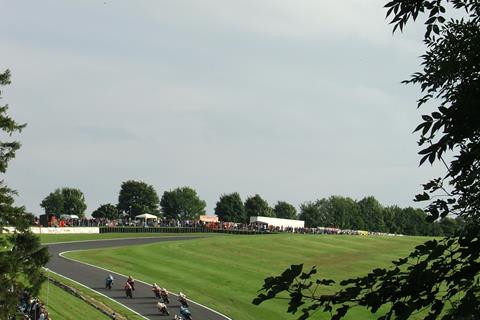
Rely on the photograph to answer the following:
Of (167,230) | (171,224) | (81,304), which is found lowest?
(81,304)

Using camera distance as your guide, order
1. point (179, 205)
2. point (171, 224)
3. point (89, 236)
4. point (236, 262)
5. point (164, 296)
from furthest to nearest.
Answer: point (179, 205) < point (171, 224) < point (89, 236) < point (236, 262) < point (164, 296)

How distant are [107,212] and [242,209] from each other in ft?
103

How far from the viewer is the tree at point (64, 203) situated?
144 m

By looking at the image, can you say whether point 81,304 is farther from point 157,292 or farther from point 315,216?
point 315,216

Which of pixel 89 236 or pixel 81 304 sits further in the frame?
pixel 89 236

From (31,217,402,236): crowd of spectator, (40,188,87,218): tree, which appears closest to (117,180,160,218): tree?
(40,188,87,218): tree

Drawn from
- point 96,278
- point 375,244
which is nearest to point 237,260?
point 96,278

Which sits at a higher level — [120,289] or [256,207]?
[256,207]

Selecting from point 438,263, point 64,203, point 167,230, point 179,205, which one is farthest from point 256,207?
point 438,263

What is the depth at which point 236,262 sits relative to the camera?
51.1 m

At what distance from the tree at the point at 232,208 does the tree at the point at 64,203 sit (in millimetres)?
31589

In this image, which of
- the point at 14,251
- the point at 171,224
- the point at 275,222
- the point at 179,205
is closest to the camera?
the point at 14,251

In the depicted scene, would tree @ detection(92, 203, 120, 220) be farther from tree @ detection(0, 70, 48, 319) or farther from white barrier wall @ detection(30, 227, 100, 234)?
tree @ detection(0, 70, 48, 319)

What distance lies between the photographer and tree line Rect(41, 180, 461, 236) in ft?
479
